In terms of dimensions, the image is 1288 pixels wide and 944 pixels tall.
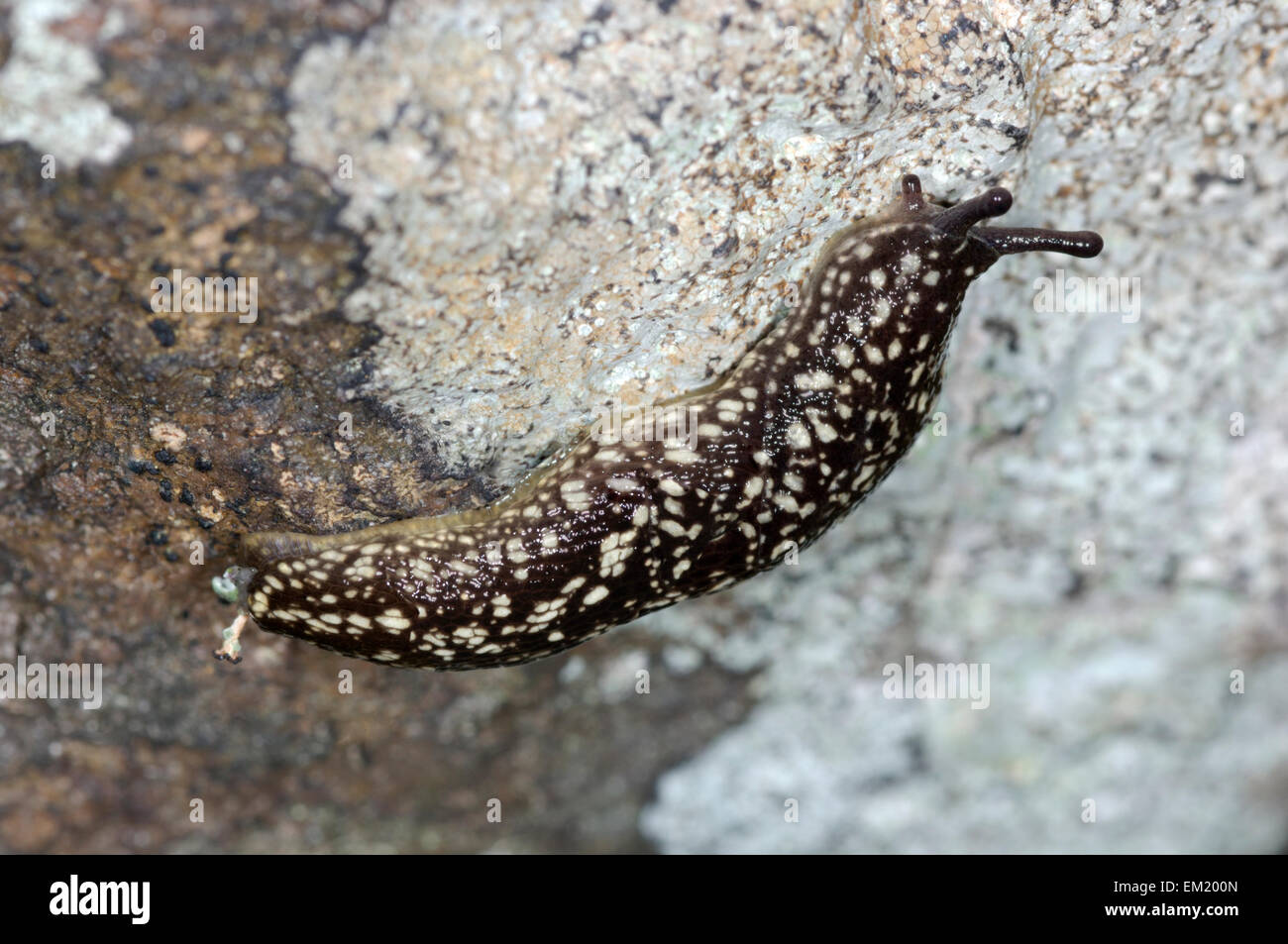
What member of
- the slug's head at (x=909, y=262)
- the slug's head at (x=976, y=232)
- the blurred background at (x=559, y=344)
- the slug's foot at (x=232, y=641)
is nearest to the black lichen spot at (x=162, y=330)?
the blurred background at (x=559, y=344)

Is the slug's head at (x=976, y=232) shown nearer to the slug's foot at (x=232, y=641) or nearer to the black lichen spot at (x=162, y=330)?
the black lichen spot at (x=162, y=330)

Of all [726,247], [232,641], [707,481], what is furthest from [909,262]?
[232,641]

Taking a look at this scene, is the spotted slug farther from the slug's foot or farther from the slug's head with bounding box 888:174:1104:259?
the slug's foot

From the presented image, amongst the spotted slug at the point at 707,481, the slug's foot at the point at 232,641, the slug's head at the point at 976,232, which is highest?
the slug's head at the point at 976,232

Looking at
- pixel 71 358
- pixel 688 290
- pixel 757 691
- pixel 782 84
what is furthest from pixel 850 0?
pixel 757 691

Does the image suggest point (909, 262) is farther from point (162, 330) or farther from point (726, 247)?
point (162, 330)
